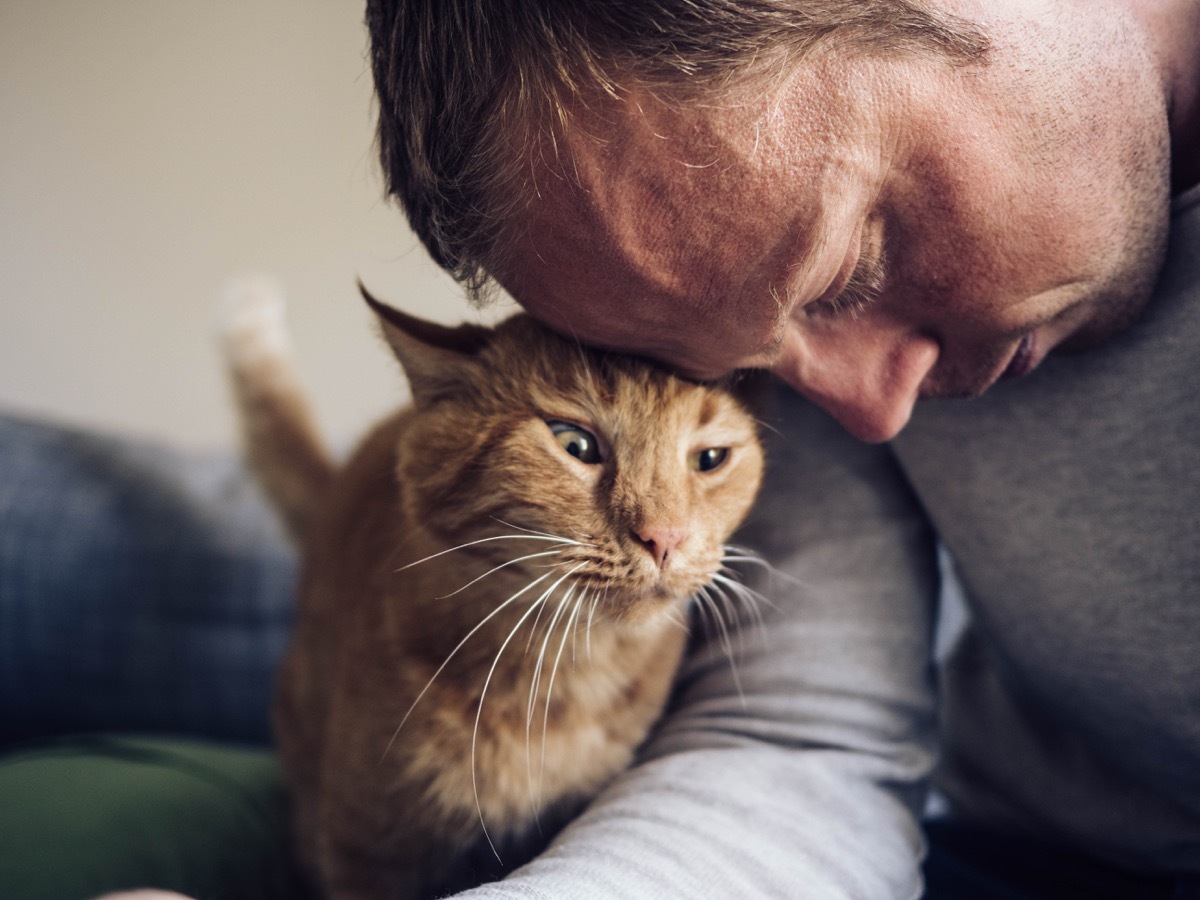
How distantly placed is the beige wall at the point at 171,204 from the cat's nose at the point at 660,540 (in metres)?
1.10

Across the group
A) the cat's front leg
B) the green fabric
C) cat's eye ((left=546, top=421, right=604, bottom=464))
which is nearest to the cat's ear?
cat's eye ((left=546, top=421, right=604, bottom=464))

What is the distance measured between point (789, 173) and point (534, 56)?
0.68 feet

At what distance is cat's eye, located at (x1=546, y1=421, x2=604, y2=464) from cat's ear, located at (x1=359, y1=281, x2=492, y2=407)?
13cm

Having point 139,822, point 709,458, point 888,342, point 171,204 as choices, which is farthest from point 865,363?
point 171,204

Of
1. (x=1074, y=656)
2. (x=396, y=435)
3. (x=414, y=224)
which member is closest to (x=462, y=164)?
(x=414, y=224)

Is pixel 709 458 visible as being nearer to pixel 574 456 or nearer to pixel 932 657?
pixel 574 456

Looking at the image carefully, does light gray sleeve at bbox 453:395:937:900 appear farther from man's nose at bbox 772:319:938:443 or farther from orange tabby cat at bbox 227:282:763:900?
man's nose at bbox 772:319:938:443

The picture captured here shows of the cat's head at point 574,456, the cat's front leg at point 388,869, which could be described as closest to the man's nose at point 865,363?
the cat's head at point 574,456

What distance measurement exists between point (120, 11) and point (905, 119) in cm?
206

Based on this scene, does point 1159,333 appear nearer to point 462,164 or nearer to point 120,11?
point 462,164

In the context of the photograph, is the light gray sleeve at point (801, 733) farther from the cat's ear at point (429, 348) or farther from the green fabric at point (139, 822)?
the green fabric at point (139, 822)

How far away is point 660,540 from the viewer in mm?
806

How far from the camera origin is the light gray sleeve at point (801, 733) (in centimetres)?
76

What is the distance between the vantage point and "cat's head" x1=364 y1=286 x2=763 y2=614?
0.82 m
